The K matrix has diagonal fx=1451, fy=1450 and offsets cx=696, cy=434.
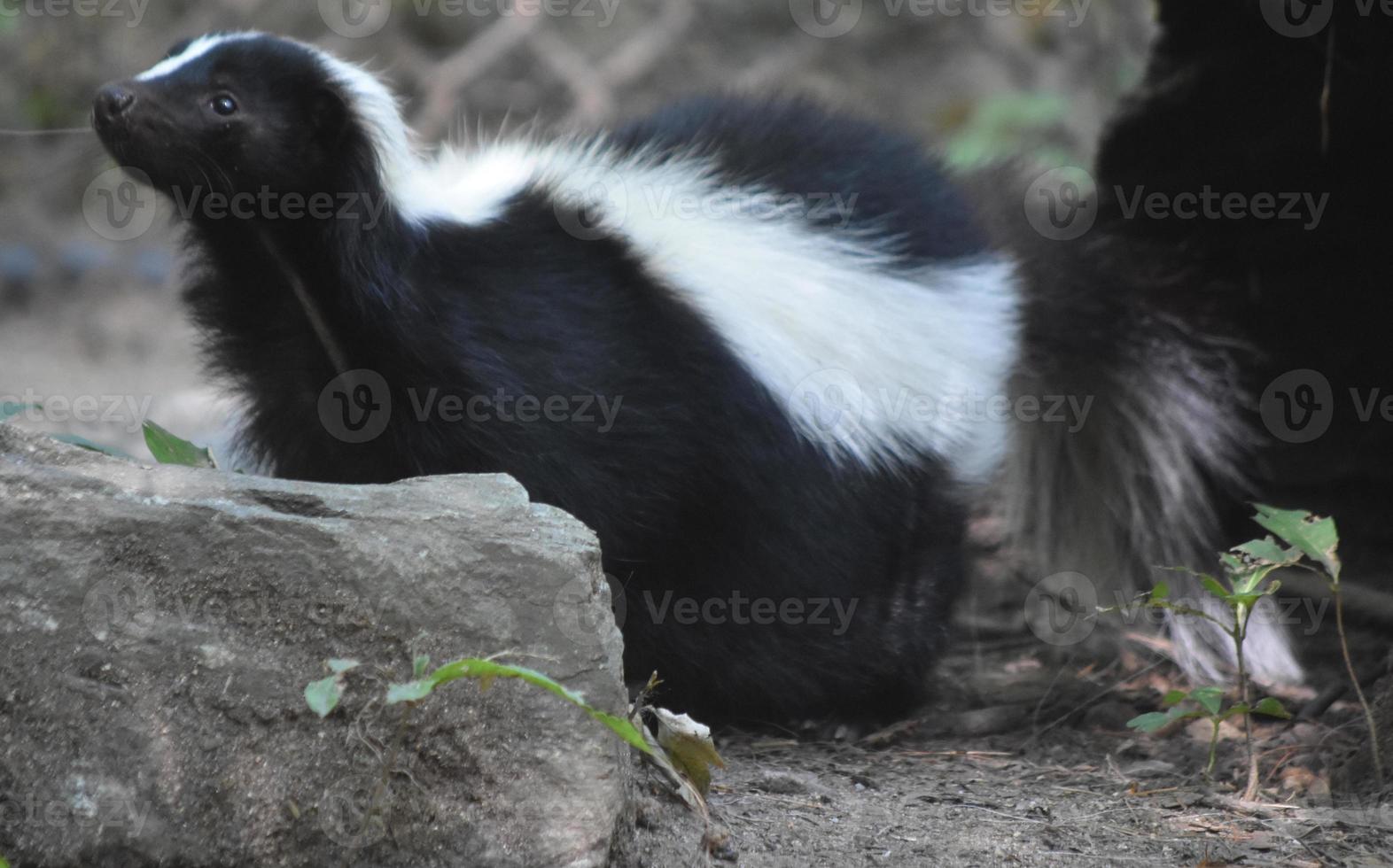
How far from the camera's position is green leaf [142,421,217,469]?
341 centimetres

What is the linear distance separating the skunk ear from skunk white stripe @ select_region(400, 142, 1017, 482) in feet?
0.80

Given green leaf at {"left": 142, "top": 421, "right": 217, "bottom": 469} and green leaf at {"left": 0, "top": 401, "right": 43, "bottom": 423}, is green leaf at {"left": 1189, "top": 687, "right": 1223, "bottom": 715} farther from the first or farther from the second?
green leaf at {"left": 0, "top": 401, "right": 43, "bottom": 423}

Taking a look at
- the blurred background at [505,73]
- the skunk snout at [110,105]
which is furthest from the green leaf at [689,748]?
the blurred background at [505,73]

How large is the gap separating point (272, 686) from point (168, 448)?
126 centimetres

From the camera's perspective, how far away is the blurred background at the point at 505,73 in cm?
897

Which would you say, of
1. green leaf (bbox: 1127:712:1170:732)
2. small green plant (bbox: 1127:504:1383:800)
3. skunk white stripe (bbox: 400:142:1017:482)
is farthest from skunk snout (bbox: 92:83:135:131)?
green leaf (bbox: 1127:712:1170:732)

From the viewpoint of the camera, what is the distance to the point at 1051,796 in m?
3.42

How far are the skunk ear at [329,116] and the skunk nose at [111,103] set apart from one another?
463mm

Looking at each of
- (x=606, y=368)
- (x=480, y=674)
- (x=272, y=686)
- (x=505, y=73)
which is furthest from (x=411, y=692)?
(x=505, y=73)

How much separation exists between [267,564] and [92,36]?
8.22 metres

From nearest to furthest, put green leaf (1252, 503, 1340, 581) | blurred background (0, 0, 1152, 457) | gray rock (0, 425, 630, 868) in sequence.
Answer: gray rock (0, 425, 630, 868)
green leaf (1252, 503, 1340, 581)
blurred background (0, 0, 1152, 457)

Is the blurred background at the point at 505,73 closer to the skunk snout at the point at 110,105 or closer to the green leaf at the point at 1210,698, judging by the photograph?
the skunk snout at the point at 110,105

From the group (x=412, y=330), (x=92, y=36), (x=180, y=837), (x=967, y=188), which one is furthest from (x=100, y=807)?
(x=92, y=36)

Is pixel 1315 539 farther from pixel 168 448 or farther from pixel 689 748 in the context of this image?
pixel 168 448
